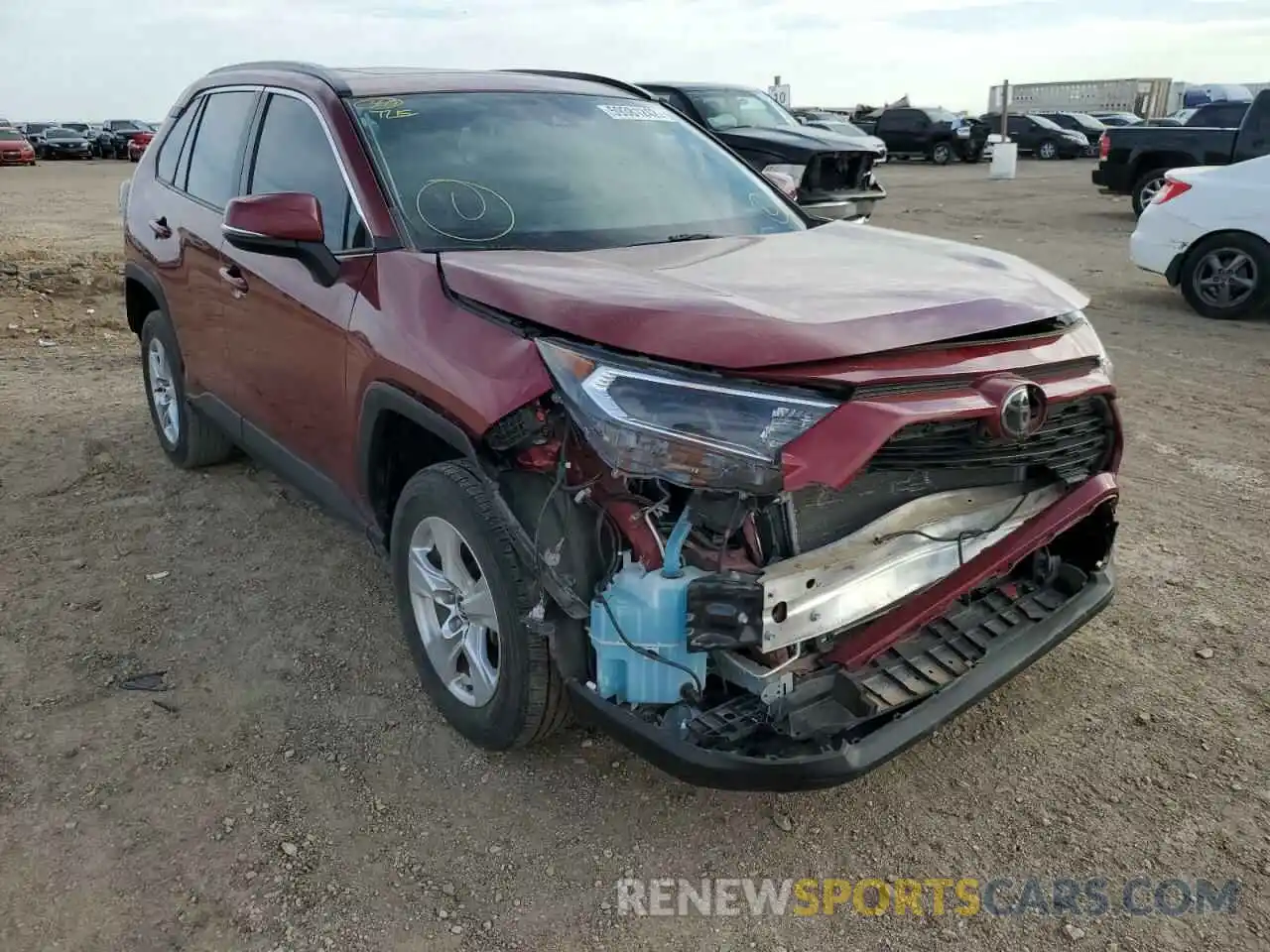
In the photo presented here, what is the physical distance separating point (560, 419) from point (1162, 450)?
13.5ft

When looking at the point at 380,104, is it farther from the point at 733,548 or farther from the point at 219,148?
the point at 733,548

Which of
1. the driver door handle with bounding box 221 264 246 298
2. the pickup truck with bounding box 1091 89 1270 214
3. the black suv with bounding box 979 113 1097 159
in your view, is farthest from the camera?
the black suv with bounding box 979 113 1097 159

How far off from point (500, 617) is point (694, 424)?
0.76 meters

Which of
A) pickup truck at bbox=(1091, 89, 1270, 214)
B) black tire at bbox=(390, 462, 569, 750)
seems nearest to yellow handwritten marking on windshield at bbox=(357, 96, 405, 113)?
black tire at bbox=(390, 462, 569, 750)

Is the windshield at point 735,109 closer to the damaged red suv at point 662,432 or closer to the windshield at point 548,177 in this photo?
the windshield at point 548,177

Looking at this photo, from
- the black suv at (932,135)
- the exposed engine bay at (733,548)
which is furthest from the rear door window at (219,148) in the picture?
the black suv at (932,135)

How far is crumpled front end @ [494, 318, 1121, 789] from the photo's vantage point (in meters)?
2.24

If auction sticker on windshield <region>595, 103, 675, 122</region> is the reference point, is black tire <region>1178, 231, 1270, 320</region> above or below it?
below

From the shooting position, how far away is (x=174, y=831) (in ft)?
8.91

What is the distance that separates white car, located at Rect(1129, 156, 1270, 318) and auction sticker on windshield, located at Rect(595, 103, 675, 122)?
6.13 m

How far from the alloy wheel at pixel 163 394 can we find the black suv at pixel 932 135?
30.9 metres

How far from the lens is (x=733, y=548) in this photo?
2373 mm

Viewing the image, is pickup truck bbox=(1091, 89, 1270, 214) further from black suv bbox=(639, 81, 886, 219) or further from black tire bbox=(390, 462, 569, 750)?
black tire bbox=(390, 462, 569, 750)

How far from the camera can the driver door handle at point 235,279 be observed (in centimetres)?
388
